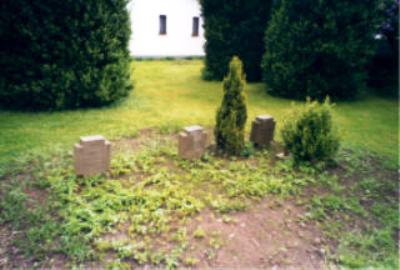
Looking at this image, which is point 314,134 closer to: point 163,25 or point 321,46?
point 321,46

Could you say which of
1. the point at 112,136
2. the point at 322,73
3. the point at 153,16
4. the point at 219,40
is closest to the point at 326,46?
the point at 322,73

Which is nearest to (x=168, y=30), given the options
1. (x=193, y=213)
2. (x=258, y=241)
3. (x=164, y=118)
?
(x=164, y=118)

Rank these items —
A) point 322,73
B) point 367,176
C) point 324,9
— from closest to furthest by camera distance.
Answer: point 367,176 < point 324,9 < point 322,73

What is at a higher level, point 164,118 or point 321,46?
point 321,46

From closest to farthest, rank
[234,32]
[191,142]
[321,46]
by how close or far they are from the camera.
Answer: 1. [191,142]
2. [321,46]
3. [234,32]

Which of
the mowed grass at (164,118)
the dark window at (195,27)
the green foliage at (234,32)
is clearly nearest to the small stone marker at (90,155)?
the mowed grass at (164,118)

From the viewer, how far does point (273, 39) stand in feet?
32.2

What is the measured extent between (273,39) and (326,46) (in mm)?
1472

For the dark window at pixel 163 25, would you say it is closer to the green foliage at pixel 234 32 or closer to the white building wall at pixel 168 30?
the white building wall at pixel 168 30

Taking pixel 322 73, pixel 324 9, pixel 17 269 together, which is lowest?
pixel 17 269

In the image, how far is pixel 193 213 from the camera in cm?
393

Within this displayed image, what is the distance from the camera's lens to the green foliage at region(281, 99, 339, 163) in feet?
16.9

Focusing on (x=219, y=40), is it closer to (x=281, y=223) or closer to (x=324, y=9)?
(x=324, y=9)

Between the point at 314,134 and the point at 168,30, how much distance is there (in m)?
16.7
